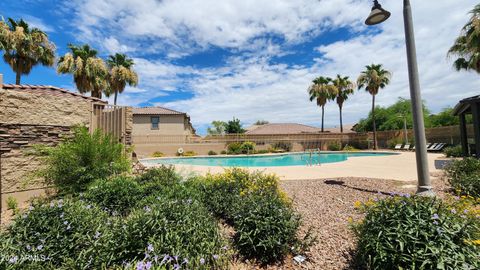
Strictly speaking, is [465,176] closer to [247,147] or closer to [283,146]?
[247,147]

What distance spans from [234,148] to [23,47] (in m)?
19.1

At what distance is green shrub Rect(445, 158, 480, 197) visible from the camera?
5.10 metres

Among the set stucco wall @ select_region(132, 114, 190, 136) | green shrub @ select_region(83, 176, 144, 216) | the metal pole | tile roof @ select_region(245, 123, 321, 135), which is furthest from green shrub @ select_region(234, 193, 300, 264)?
tile roof @ select_region(245, 123, 321, 135)

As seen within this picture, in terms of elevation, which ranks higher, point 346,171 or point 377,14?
point 377,14

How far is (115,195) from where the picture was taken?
4586 millimetres

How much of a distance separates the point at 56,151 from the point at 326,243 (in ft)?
19.9

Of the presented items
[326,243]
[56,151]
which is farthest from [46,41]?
[326,243]

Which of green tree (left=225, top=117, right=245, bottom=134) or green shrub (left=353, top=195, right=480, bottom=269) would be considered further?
green tree (left=225, top=117, right=245, bottom=134)

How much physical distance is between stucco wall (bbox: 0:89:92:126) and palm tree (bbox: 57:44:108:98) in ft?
45.0

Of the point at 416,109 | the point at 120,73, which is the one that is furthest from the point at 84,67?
the point at 416,109

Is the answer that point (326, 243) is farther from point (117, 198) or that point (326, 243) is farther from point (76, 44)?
point (76, 44)

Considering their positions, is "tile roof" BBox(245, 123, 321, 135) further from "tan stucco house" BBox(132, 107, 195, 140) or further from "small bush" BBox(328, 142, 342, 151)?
"tan stucco house" BBox(132, 107, 195, 140)

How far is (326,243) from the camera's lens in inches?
134

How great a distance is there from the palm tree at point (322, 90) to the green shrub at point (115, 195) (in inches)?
1249
